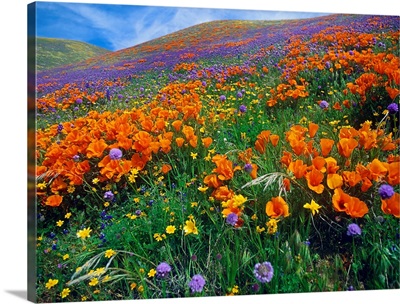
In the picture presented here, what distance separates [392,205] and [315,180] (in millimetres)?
572

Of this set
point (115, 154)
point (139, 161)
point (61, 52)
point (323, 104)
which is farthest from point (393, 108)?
point (61, 52)

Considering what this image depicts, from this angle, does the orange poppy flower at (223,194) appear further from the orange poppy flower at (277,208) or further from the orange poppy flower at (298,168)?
the orange poppy flower at (298,168)

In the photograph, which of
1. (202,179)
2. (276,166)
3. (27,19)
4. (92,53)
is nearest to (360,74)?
(276,166)

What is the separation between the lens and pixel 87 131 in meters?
3.82

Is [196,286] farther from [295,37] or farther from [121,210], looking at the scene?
[295,37]

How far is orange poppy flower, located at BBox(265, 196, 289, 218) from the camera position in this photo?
146 inches

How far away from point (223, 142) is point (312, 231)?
2.65 feet

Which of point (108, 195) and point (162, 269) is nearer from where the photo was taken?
point (162, 269)

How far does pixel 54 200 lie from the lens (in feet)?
11.8

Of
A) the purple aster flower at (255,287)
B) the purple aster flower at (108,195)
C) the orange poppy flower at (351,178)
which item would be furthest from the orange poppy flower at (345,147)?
the purple aster flower at (108,195)

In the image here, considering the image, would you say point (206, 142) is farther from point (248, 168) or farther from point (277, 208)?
point (277, 208)

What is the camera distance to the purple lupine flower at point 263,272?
366 centimetres

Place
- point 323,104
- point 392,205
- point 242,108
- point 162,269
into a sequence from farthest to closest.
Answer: point 323,104
point 242,108
point 392,205
point 162,269

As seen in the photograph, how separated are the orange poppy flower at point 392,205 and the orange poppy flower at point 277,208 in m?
0.68
